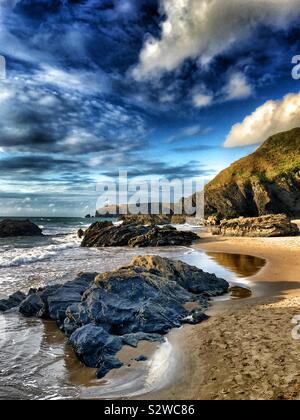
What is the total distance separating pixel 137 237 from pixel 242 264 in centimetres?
1986

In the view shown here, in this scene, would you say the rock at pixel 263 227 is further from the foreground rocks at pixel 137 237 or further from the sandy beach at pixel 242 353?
the sandy beach at pixel 242 353

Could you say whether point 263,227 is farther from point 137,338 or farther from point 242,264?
point 137,338

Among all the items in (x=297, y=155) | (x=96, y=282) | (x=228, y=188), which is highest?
(x=297, y=155)

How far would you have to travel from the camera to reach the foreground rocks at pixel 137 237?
39.6m

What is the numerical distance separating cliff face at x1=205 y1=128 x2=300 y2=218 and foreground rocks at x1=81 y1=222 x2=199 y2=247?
45148mm

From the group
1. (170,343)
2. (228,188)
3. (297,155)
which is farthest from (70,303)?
(297,155)

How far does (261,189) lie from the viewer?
86250 millimetres

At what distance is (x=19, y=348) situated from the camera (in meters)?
8.60

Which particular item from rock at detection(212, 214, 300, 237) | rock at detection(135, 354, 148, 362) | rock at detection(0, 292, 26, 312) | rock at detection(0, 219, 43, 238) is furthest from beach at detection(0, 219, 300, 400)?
rock at detection(0, 219, 43, 238)

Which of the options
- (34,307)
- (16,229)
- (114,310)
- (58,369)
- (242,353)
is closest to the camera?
(242,353)

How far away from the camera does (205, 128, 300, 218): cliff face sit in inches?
3314

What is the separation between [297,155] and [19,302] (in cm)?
10914

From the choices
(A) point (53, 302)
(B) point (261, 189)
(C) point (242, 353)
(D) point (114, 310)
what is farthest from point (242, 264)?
(B) point (261, 189)
